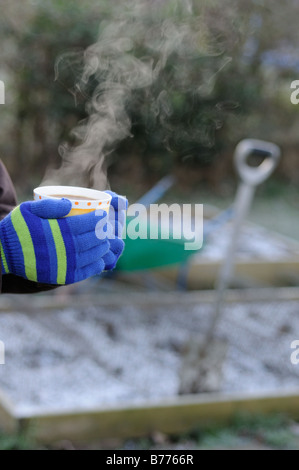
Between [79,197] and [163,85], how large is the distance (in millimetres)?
6178

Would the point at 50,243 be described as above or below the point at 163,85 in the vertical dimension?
below

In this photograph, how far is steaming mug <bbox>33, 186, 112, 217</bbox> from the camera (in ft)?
3.24

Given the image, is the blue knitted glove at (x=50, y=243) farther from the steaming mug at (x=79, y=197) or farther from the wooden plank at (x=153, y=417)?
the wooden plank at (x=153, y=417)

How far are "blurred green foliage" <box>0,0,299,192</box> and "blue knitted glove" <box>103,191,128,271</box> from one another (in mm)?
4546

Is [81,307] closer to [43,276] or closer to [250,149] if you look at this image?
[250,149]

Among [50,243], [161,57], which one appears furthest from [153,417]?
[161,57]

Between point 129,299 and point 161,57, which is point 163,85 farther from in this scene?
point 129,299

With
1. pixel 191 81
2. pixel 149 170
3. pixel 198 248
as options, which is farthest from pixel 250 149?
pixel 149 170

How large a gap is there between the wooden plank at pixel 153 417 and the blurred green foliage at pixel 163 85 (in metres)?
3.75

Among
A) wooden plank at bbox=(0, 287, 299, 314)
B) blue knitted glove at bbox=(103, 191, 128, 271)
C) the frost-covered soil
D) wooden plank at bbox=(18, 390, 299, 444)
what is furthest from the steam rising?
blue knitted glove at bbox=(103, 191, 128, 271)

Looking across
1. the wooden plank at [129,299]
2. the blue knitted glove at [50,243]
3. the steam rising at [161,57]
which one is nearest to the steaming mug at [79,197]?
the blue knitted glove at [50,243]

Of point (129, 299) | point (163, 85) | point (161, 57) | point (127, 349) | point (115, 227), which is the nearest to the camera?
point (115, 227)


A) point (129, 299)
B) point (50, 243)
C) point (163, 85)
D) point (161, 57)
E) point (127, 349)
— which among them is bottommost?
point (50, 243)

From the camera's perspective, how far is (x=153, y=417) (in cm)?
225
